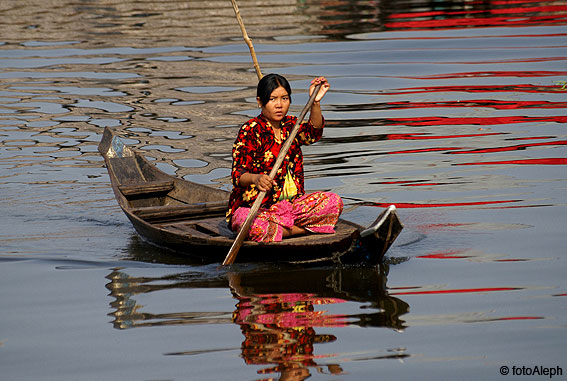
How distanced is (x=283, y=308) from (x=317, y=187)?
3492 millimetres

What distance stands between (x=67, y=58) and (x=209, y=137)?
26.4 ft

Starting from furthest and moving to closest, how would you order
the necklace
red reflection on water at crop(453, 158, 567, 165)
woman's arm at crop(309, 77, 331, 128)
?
1. red reflection on water at crop(453, 158, 567, 165)
2. the necklace
3. woman's arm at crop(309, 77, 331, 128)

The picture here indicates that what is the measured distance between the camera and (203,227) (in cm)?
746

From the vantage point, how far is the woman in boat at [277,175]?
21.9 ft

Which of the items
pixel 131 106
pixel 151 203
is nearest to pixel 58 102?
pixel 131 106

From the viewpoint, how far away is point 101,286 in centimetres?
677

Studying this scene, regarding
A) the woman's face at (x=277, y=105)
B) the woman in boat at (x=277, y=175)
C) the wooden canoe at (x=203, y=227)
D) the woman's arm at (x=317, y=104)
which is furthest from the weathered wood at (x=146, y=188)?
the woman's arm at (x=317, y=104)

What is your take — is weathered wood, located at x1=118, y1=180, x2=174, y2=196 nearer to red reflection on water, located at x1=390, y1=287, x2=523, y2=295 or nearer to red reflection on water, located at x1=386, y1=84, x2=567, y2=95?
red reflection on water, located at x1=390, y1=287, x2=523, y2=295

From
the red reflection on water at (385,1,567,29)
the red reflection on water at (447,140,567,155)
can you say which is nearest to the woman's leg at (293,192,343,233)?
the red reflection on water at (447,140,567,155)

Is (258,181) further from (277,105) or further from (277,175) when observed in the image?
(277,105)

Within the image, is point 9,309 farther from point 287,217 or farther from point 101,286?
point 287,217

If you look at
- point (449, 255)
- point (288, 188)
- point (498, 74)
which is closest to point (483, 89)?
point (498, 74)

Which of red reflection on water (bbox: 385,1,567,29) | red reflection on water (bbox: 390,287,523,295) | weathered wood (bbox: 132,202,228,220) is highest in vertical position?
red reflection on water (bbox: 390,287,523,295)

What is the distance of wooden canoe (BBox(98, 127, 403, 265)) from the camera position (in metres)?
6.55
